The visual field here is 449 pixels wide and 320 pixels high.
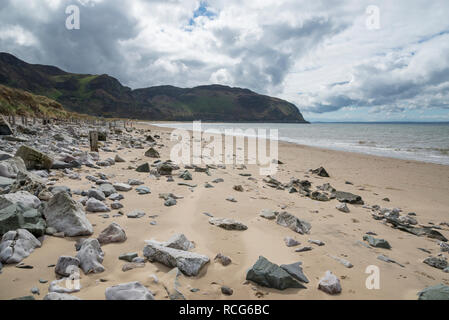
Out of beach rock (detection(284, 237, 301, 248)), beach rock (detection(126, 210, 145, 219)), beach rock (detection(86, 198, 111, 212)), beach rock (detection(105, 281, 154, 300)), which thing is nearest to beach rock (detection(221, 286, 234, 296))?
beach rock (detection(105, 281, 154, 300))

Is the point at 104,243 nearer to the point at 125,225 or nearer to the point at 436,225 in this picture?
the point at 125,225

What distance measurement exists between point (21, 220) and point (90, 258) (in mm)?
1281

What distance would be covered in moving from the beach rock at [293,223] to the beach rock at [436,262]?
6.37 feet

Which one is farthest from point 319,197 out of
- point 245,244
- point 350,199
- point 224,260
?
point 224,260

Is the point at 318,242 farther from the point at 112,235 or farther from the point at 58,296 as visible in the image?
the point at 58,296

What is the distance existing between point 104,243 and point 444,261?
5.58 m

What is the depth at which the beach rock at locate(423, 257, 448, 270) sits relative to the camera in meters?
3.89

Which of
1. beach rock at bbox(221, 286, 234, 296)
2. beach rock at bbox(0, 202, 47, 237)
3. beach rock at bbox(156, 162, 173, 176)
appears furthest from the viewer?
beach rock at bbox(156, 162, 173, 176)

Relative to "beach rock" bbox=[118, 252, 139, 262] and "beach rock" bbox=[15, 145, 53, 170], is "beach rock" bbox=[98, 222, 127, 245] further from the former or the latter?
"beach rock" bbox=[15, 145, 53, 170]

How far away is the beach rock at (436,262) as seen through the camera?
389cm

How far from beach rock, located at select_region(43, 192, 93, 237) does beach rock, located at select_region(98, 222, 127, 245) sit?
0.26 meters

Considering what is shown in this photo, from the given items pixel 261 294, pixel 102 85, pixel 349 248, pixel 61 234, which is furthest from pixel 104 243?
pixel 102 85

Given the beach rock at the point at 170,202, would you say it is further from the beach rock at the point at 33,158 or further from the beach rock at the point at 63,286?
the beach rock at the point at 33,158

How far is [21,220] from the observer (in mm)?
3162
